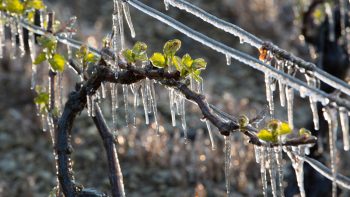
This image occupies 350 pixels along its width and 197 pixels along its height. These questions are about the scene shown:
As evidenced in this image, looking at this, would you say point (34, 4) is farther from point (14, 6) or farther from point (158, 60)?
point (158, 60)

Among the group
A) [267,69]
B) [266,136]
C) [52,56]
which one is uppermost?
[52,56]

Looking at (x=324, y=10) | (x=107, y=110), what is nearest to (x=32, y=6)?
(x=324, y=10)

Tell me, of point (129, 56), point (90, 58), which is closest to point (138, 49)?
point (129, 56)

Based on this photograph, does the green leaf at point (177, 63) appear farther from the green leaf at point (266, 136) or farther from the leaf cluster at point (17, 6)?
the leaf cluster at point (17, 6)

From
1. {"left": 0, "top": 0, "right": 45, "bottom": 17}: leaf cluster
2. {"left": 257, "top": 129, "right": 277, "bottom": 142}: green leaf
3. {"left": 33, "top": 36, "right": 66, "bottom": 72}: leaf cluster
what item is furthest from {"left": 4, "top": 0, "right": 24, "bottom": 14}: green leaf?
{"left": 257, "top": 129, "right": 277, "bottom": 142}: green leaf

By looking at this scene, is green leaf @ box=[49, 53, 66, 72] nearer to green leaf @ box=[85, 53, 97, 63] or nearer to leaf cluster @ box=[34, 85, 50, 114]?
green leaf @ box=[85, 53, 97, 63]

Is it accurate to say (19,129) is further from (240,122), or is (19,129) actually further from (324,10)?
(240,122)

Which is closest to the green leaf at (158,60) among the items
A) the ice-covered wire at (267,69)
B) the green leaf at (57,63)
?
the ice-covered wire at (267,69)

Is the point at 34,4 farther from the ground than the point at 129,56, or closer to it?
farther from the ground
